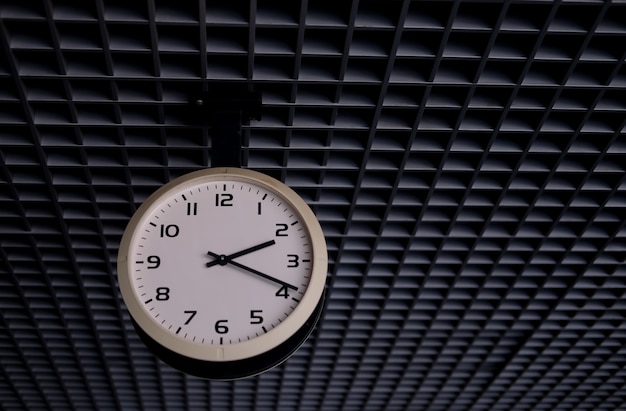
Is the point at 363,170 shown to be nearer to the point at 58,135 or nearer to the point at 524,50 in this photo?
the point at 524,50

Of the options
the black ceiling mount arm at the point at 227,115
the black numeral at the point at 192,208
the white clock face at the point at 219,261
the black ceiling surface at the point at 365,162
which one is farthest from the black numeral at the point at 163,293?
the black ceiling surface at the point at 365,162

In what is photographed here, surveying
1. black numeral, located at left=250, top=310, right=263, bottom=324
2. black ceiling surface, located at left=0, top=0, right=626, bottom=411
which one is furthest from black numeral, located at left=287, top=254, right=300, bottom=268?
black ceiling surface, located at left=0, top=0, right=626, bottom=411

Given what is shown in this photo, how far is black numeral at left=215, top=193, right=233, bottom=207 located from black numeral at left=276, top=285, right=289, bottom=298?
277 millimetres

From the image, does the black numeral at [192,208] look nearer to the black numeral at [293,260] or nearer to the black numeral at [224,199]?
the black numeral at [224,199]

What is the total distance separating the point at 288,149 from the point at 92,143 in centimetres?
73

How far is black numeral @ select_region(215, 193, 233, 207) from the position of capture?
1824 mm

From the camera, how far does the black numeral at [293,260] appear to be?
69.5 inches

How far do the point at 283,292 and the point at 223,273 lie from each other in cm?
16

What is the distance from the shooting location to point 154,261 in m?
1.75

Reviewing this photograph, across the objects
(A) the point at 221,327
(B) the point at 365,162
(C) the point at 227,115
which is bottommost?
(A) the point at 221,327

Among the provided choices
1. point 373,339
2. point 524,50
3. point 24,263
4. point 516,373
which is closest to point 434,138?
point 524,50

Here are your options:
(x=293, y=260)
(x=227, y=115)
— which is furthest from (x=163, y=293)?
(x=227, y=115)

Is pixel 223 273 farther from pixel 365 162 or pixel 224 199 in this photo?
pixel 365 162

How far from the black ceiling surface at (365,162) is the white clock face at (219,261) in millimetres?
567
